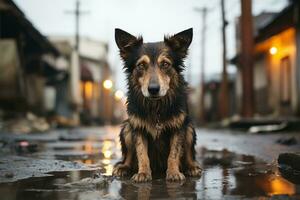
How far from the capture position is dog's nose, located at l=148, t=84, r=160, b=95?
5.65 meters

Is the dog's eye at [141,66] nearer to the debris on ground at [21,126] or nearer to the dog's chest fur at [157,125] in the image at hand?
the dog's chest fur at [157,125]

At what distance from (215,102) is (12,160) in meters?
52.4

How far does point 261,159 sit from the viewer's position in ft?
26.1

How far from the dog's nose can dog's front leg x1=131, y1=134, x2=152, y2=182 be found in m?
0.58

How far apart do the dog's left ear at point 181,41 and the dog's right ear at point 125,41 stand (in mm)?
361

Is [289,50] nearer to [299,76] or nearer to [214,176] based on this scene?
[299,76]

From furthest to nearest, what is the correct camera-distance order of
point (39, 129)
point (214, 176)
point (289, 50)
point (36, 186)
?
point (289, 50)
point (39, 129)
point (214, 176)
point (36, 186)

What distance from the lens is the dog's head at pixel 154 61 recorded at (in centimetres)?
573

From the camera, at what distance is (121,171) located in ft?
20.1

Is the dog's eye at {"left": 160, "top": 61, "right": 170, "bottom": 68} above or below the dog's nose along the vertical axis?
above

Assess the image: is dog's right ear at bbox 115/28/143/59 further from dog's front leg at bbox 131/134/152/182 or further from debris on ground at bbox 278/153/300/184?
debris on ground at bbox 278/153/300/184

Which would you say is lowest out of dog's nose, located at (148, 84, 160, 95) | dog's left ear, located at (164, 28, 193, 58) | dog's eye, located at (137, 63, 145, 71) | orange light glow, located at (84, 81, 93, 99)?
dog's nose, located at (148, 84, 160, 95)

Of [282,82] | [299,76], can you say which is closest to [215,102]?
[282,82]

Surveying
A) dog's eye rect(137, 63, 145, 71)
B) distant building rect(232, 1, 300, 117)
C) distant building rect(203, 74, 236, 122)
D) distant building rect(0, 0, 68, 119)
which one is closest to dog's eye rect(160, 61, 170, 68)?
dog's eye rect(137, 63, 145, 71)
